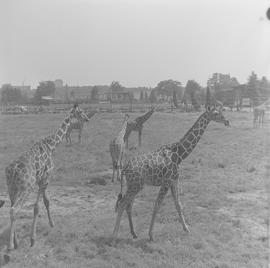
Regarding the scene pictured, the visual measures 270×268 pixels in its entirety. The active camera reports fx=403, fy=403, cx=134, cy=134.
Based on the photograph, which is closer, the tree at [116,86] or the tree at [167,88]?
the tree at [167,88]

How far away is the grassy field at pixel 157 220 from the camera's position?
564 cm

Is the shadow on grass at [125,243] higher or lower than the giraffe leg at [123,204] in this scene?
lower

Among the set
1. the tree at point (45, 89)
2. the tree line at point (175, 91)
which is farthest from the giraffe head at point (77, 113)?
the tree at point (45, 89)

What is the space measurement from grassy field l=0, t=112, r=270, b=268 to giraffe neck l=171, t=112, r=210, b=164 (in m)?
1.22

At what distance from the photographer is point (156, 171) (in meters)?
6.20

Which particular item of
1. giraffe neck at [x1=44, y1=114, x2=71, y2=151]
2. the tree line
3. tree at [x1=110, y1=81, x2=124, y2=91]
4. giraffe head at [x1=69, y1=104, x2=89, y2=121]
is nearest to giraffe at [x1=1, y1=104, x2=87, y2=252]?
giraffe neck at [x1=44, y1=114, x2=71, y2=151]

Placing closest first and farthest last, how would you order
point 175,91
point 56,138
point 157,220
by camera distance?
point 56,138 → point 157,220 → point 175,91

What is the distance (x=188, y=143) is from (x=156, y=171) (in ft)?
2.51

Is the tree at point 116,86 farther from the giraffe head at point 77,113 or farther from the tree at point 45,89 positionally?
the giraffe head at point 77,113

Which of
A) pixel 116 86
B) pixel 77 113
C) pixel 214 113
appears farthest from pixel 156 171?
pixel 116 86

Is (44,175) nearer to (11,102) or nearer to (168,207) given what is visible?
(168,207)

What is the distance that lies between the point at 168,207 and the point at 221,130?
13677 mm

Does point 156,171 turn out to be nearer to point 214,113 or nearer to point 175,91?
point 214,113

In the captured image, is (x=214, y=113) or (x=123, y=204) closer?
(x=123, y=204)
